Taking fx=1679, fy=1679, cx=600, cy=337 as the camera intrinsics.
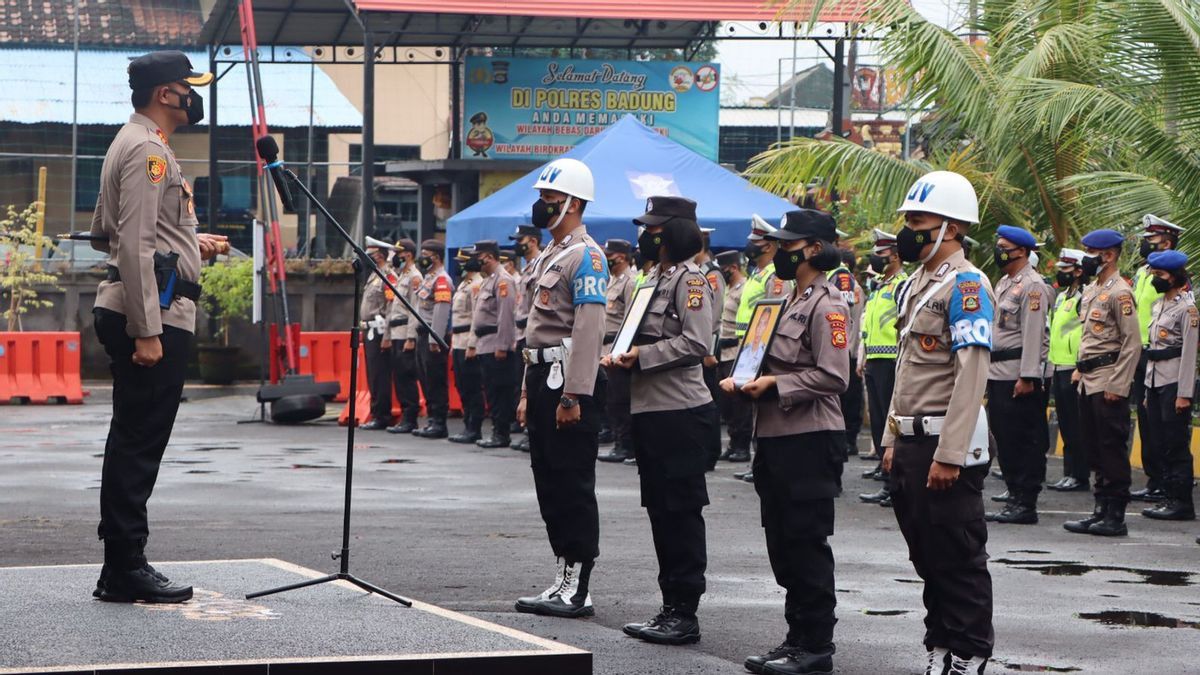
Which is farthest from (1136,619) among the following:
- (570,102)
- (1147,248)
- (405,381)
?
(570,102)

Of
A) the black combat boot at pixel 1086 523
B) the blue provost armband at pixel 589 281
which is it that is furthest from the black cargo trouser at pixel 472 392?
the blue provost armband at pixel 589 281

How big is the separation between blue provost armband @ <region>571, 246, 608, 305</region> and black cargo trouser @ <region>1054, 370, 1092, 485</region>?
7.66 metres

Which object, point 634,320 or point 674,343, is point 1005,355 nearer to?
point 634,320

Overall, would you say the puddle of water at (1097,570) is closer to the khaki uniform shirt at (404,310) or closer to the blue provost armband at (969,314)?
the blue provost armband at (969,314)

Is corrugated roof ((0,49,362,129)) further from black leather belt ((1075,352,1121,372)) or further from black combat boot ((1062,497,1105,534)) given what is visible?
black combat boot ((1062,497,1105,534))

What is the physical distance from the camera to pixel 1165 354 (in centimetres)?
1309

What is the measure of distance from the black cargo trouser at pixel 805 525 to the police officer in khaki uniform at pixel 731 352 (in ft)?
30.8

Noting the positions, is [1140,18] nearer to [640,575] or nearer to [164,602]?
[640,575]

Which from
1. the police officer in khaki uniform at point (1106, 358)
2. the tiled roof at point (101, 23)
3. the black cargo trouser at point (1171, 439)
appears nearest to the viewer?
the police officer in khaki uniform at point (1106, 358)

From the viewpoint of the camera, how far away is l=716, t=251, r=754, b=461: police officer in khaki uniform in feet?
55.0

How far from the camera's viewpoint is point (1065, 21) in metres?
18.1

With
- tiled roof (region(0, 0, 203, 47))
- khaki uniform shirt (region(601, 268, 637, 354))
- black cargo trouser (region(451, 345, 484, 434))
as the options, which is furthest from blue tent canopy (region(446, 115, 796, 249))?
tiled roof (region(0, 0, 203, 47))

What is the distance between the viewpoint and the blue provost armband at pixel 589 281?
8.20 metres

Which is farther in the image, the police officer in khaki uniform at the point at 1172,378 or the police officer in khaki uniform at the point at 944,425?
the police officer in khaki uniform at the point at 1172,378
